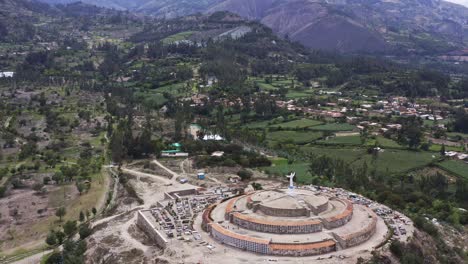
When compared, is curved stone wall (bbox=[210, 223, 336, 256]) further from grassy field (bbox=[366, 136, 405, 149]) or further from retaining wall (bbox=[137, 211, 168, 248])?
grassy field (bbox=[366, 136, 405, 149])

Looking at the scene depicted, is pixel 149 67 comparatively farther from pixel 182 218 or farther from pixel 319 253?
pixel 319 253

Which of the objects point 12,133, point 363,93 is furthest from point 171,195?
point 363,93

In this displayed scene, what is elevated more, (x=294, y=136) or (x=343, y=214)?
(x=294, y=136)

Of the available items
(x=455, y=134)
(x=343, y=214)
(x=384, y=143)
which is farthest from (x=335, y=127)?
(x=343, y=214)

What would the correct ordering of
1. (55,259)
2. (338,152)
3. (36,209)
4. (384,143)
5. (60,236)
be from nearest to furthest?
1. (55,259)
2. (60,236)
3. (36,209)
4. (338,152)
5. (384,143)

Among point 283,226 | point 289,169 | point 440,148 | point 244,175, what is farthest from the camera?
point 440,148

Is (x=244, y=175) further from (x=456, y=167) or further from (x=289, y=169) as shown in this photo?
(x=456, y=167)

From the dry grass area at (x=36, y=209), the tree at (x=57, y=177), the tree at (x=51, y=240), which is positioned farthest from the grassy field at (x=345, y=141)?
the tree at (x=51, y=240)
